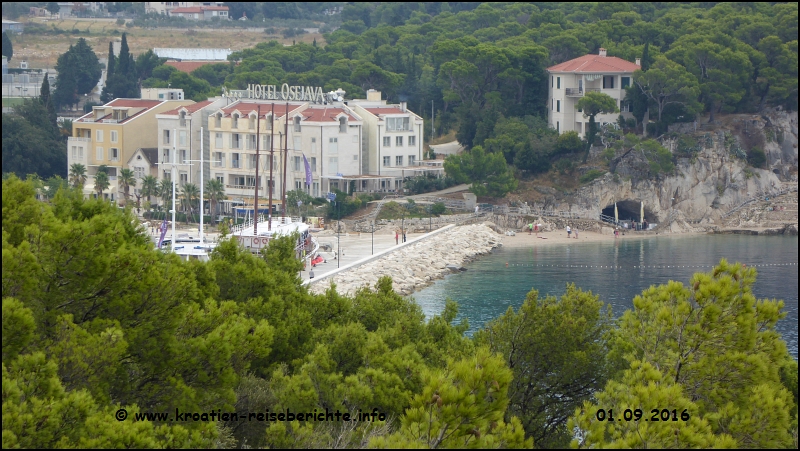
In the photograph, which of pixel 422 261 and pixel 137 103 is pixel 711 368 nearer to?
Answer: pixel 422 261

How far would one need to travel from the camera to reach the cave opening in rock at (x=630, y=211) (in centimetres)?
6712

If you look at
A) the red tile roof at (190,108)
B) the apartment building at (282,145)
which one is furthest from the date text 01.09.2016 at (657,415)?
the red tile roof at (190,108)

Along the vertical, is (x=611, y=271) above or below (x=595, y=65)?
below

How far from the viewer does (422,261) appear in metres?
54.5

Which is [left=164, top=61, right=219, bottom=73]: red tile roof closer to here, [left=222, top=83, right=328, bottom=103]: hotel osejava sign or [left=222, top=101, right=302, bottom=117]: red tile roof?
[left=222, top=83, right=328, bottom=103]: hotel osejava sign

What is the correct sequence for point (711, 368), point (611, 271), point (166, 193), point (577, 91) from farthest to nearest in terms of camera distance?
point (577, 91) → point (166, 193) → point (611, 271) → point (711, 368)

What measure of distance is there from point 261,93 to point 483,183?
1172cm

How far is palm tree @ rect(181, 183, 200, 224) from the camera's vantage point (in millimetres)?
62203

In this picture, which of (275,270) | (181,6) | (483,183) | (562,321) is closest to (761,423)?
(562,321)

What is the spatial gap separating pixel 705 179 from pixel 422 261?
1979 centimetres

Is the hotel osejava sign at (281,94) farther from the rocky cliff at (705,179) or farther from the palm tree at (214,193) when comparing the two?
the rocky cliff at (705,179)

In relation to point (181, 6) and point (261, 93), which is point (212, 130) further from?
point (181, 6)

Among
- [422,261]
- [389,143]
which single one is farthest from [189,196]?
[422,261]

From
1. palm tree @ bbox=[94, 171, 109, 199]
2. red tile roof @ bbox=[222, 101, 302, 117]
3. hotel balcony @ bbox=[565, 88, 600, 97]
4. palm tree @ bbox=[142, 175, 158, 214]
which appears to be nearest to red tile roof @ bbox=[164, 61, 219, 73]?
red tile roof @ bbox=[222, 101, 302, 117]
